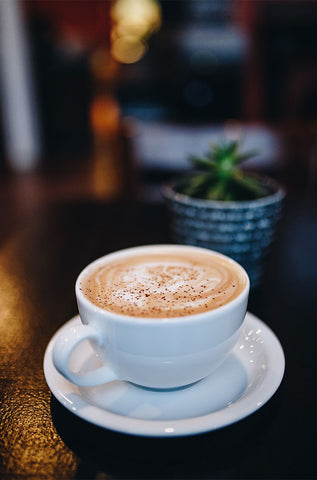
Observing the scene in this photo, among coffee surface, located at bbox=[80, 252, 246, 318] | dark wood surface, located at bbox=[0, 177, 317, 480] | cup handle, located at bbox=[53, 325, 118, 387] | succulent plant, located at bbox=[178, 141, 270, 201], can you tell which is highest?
succulent plant, located at bbox=[178, 141, 270, 201]

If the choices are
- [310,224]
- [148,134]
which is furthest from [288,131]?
[310,224]

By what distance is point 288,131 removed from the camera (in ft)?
4.73

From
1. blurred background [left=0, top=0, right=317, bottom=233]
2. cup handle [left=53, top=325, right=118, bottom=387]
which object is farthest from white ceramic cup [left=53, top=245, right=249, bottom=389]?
blurred background [left=0, top=0, right=317, bottom=233]

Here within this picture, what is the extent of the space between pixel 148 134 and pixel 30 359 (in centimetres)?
108

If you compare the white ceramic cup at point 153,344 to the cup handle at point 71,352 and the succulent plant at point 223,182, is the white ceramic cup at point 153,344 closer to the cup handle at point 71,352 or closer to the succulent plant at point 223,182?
the cup handle at point 71,352

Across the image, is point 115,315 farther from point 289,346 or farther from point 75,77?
point 75,77

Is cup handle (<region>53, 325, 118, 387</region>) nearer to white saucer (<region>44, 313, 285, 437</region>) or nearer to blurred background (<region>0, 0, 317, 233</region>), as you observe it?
white saucer (<region>44, 313, 285, 437</region>)

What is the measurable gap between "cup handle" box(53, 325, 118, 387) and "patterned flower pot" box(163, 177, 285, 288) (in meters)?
0.29

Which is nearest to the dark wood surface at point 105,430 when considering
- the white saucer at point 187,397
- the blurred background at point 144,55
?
the white saucer at point 187,397

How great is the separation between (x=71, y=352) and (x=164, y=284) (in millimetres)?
135

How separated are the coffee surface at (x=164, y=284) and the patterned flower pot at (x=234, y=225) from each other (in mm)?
92

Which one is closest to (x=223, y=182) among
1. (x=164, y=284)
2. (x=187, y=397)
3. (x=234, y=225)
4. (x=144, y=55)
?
(x=234, y=225)

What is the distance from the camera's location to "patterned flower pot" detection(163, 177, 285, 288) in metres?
0.61

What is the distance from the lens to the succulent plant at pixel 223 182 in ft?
2.11
